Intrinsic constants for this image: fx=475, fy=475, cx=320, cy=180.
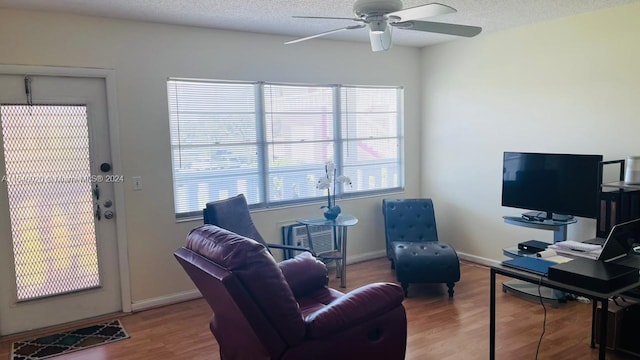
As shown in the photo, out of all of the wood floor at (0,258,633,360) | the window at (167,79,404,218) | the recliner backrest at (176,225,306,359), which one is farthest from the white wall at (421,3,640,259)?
the recliner backrest at (176,225,306,359)

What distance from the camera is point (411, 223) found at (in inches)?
196

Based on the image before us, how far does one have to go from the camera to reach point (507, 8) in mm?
3771

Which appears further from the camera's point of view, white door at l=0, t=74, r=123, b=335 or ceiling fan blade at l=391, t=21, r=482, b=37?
white door at l=0, t=74, r=123, b=335

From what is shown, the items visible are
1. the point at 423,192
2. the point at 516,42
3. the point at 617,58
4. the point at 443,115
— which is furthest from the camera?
the point at 423,192

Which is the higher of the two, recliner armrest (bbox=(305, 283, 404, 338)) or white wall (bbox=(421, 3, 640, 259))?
white wall (bbox=(421, 3, 640, 259))

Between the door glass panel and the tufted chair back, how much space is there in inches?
111

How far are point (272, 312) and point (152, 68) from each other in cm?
272

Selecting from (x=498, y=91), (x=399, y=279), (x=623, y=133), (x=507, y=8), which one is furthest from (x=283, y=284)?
(x=498, y=91)

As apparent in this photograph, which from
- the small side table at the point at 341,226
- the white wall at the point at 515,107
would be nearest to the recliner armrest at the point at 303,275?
the small side table at the point at 341,226

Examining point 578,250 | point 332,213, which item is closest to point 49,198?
point 332,213

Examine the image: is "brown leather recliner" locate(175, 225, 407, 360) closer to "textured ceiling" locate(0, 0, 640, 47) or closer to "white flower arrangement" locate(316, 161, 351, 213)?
"textured ceiling" locate(0, 0, 640, 47)

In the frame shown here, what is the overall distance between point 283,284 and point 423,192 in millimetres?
3954

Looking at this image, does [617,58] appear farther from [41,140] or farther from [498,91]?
[41,140]

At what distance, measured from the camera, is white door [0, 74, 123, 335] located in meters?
3.55
